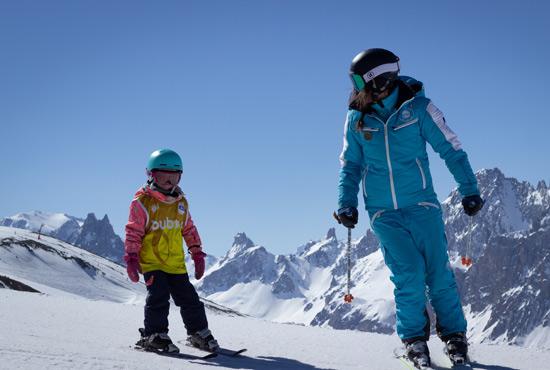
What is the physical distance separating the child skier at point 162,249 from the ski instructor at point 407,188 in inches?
67.0

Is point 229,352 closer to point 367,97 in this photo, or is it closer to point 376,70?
point 367,97

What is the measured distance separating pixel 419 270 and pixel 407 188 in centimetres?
74

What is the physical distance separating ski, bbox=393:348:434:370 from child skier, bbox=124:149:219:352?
1.72m

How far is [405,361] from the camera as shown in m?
5.13

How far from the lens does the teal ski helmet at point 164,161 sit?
19.7 ft

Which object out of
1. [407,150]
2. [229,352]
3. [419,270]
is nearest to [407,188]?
[407,150]

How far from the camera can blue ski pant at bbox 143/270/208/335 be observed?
5.71 m

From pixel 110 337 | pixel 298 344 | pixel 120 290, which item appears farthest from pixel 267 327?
pixel 120 290

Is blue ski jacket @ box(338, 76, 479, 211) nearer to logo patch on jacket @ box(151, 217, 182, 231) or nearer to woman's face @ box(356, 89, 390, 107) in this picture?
woman's face @ box(356, 89, 390, 107)

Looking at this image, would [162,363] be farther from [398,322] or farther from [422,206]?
[422,206]

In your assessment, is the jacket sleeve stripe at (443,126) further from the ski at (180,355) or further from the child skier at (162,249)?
the ski at (180,355)

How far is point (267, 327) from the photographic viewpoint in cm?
819

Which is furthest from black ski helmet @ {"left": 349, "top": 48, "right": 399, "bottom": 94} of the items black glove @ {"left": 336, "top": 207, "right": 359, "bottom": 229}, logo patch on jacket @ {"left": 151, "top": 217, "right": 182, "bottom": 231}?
logo patch on jacket @ {"left": 151, "top": 217, "right": 182, "bottom": 231}

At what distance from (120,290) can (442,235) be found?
206ft
